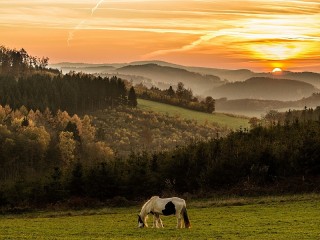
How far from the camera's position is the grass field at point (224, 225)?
30.9 meters

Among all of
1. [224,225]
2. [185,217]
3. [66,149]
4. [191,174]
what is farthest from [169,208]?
[66,149]

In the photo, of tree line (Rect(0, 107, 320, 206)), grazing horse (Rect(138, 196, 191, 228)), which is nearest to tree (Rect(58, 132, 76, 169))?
tree line (Rect(0, 107, 320, 206))

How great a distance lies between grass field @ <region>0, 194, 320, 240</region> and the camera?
101 feet

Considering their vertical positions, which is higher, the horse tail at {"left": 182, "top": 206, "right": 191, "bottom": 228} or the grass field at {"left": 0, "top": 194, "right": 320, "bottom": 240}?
the horse tail at {"left": 182, "top": 206, "right": 191, "bottom": 228}

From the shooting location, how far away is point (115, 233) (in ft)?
110

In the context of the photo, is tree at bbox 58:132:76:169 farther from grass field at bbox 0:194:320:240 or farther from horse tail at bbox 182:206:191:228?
horse tail at bbox 182:206:191:228

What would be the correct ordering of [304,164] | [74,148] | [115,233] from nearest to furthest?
[115,233]
[304,164]
[74,148]

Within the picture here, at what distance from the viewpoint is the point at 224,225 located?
117ft

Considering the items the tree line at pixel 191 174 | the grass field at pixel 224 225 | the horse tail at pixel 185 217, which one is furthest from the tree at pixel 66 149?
the horse tail at pixel 185 217

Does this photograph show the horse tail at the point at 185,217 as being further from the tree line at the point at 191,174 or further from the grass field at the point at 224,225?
the tree line at the point at 191,174

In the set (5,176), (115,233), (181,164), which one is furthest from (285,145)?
(5,176)

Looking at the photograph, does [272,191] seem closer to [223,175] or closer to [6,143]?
[223,175]

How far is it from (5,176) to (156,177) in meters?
102

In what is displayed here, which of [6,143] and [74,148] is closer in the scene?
[6,143]
